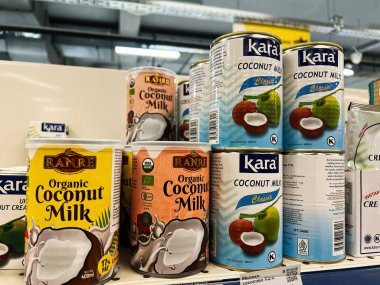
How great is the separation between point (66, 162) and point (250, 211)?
0.46m

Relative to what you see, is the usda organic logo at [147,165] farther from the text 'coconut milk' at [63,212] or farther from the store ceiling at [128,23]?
the store ceiling at [128,23]

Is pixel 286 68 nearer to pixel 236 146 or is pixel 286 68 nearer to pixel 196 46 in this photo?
pixel 236 146

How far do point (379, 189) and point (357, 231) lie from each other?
145 mm

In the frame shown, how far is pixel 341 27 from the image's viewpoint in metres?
2.87

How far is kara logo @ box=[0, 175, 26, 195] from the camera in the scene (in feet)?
2.71

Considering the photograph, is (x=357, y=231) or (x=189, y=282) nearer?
(x=189, y=282)

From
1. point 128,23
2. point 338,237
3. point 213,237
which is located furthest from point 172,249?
point 128,23

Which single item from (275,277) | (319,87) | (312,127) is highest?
(319,87)

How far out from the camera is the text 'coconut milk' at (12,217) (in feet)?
2.68

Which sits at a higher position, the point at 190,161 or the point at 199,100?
the point at 199,100

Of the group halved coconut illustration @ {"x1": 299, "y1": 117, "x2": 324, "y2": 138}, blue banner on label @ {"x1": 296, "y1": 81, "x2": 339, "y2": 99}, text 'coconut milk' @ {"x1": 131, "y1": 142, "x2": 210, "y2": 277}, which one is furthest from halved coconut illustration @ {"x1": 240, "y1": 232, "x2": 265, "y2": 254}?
blue banner on label @ {"x1": 296, "y1": 81, "x2": 339, "y2": 99}

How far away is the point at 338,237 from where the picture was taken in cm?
90

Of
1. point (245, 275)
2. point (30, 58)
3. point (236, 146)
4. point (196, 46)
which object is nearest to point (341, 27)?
point (196, 46)

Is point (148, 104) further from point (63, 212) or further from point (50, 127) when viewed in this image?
point (50, 127)
